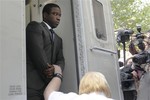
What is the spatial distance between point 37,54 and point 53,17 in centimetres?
60

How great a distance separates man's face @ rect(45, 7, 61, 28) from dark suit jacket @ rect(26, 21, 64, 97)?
6.9 inches

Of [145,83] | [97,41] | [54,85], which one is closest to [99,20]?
[97,41]

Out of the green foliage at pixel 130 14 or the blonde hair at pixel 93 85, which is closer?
the blonde hair at pixel 93 85

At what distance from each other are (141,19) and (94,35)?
34.2ft

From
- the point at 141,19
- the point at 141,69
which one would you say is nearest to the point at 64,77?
the point at 141,69

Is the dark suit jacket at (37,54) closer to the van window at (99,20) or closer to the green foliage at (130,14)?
the van window at (99,20)

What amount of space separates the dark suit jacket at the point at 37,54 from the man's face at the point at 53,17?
17cm

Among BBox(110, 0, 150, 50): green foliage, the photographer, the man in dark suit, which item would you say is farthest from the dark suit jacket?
BBox(110, 0, 150, 50): green foliage

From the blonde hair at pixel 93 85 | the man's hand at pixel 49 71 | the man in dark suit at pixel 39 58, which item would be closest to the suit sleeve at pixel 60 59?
the man in dark suit at pixel 39 58

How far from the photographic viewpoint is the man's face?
3400 millimetres

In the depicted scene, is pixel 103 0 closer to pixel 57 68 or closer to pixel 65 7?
pixel 65 7

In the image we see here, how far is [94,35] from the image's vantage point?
3.62 meters

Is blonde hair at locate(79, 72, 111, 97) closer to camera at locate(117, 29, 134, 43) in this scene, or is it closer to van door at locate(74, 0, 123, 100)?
van door at locate(74, 0, 123, 100)

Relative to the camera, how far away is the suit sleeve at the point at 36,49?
117 inches
